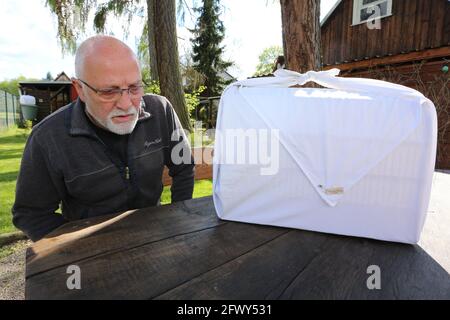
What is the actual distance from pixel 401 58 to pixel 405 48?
62 centimetres

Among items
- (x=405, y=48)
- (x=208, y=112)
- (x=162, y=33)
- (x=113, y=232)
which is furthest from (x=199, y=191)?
(x=208, y=112)

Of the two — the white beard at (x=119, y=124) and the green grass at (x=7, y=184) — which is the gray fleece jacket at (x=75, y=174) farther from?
the green grass at (x=7, y=184)

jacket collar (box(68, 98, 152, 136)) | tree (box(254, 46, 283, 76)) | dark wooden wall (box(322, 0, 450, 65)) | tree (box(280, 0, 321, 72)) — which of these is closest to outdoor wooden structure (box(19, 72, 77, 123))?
dark wooden wall (box(322, 0, 450, 65))

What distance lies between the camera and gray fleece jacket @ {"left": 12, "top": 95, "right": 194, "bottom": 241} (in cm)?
132

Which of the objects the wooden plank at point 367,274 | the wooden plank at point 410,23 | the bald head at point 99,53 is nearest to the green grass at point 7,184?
the bald head at point 99,53

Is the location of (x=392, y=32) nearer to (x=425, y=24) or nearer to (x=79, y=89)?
(x=425, y=24)

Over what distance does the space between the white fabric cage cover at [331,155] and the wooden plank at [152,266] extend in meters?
0.14

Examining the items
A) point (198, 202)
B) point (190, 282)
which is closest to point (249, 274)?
point (190, 282)

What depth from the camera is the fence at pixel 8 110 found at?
1626cm

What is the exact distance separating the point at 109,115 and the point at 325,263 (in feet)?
3.54

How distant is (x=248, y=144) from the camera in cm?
97

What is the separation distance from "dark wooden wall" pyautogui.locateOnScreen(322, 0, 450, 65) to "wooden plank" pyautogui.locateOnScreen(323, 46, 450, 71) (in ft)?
0.79

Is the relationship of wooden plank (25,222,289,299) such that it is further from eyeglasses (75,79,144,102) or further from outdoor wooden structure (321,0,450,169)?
outdoor wooden structure (321,0,450,169)
